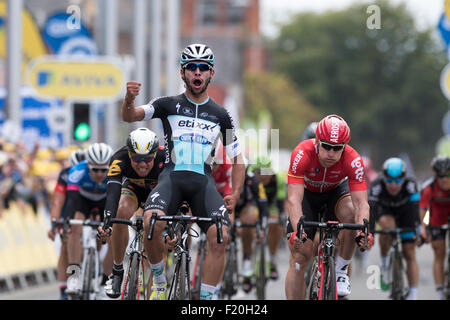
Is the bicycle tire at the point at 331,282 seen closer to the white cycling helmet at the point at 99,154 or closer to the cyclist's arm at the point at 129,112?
the cyclist's arm at the point at 129,112

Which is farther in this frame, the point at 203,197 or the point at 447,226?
the point at 447,226

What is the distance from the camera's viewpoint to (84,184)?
1223 centimetres

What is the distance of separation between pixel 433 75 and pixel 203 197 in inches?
3229

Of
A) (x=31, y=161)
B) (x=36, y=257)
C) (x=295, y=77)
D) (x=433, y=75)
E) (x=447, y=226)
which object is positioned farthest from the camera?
(x=295, y=77)

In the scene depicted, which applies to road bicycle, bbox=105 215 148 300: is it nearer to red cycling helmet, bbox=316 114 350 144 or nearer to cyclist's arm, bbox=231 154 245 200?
cyclist's arm, bbox=231 154 245 200

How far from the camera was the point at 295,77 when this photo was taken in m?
→ 94.9

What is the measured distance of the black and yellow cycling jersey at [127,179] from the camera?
9750 millimetres

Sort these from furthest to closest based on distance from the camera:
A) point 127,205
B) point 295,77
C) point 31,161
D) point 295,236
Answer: point 295,77
point 31,161
point 127,205
point 295,236

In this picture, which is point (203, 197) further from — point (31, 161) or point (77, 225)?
point (31, 161)

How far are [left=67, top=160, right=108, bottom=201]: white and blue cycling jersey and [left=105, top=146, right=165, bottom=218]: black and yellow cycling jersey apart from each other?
180 centimetres

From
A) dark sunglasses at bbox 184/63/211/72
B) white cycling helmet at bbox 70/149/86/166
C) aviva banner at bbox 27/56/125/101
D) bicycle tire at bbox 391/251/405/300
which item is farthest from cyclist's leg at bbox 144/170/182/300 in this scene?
aviva banner at bbox 27/56/125/101

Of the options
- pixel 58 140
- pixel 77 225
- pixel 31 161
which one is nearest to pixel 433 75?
pixel 58 140

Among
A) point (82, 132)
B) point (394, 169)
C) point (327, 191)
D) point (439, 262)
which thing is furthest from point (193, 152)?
point (82, 132)

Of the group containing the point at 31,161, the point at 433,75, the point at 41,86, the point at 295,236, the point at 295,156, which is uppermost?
the point at 433,75
